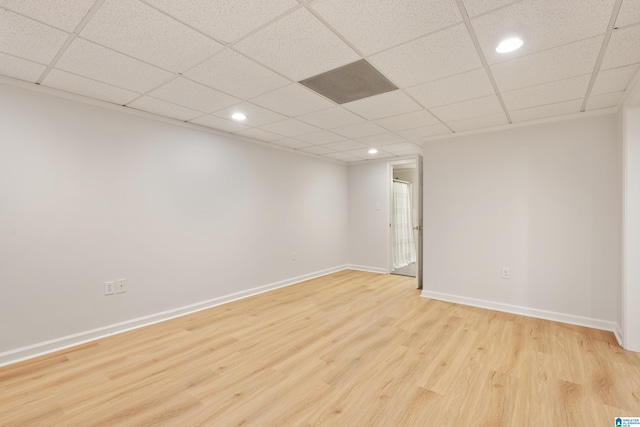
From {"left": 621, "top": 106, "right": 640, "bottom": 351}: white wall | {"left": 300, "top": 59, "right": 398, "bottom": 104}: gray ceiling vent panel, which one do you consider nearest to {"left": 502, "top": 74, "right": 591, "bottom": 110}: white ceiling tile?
{"left": 621, "top": 106, "right": 640, "bottom": 351}: white wall

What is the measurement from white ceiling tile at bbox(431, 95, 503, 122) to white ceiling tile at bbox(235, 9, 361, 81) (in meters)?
1.43

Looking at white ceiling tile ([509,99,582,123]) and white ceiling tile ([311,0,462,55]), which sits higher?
white ceiling tile ([311,0,462,55])

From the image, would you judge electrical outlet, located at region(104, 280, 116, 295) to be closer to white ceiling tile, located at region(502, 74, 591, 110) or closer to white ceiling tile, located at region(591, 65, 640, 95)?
white ceiling tile, located at region(502, 74, 591, 110)

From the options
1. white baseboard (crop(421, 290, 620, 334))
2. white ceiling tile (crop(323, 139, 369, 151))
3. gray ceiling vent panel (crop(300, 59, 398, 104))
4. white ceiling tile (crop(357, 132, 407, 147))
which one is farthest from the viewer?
white ceiling tile (crop(323, 139, 369, 151))

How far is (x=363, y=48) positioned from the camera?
1887 mm

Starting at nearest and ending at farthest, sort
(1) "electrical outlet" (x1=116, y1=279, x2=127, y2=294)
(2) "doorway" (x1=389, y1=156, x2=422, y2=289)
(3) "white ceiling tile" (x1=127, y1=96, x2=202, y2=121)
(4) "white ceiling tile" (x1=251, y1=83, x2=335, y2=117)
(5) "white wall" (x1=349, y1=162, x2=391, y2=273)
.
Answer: (4) "white ceiling tile" (x1=251, y1=83, x2=335, y2=117) < (3) "white ceiling tile" (x1=127, y1=96, x2=202, y2=121) < (1) "electrical outlet" (x1=116, y1=279, x2=127, y2=294) < (2) "doorway" (x1=389, y1=156, x2=422, y2=289) < (5) "white wall" (x1=349, y1=162, x2=391, y2=273)

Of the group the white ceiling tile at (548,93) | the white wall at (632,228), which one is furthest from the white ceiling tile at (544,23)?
the white wall at (632,228)

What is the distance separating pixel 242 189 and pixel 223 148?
2.06 ft

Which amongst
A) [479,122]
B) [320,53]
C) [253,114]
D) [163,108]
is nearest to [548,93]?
[479,122]

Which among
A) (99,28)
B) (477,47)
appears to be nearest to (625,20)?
(477,47)

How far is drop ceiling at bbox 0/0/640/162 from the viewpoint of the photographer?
1.53 metres

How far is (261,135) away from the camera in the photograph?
158 inches

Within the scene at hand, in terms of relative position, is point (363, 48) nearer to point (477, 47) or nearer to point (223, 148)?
point (477, 47)

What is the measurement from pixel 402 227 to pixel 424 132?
10.1 feet
